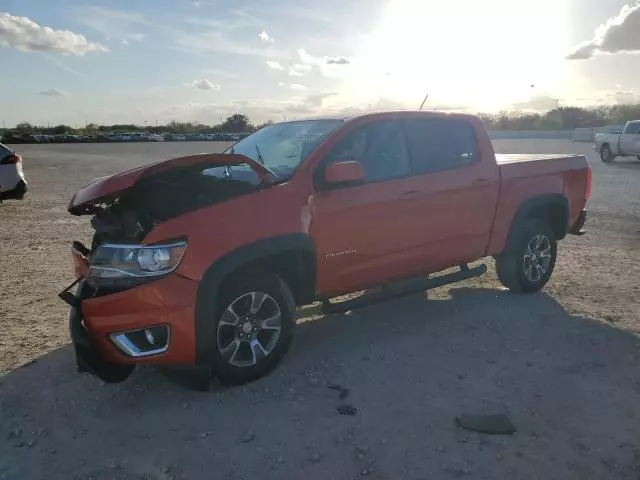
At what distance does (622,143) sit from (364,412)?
2521cm

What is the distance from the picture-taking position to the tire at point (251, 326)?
13.9 ft

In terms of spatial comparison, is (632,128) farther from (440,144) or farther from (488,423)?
(488,423)

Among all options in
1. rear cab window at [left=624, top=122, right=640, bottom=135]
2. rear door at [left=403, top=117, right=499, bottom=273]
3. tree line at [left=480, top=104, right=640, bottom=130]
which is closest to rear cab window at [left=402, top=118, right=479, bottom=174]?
rear door at [left=403, top=117, right=499, bottom=273]

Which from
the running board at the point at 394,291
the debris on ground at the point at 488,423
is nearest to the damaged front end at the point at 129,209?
the running board at the point at 394,291

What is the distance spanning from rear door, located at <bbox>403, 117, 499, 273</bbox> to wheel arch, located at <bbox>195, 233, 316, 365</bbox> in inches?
43.9

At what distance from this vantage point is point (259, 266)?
444 centimetres

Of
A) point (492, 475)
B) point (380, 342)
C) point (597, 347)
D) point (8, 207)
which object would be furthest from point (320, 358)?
point (8, 207)

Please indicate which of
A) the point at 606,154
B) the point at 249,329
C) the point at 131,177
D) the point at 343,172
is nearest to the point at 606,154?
the point at 606,154

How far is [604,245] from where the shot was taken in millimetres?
8945

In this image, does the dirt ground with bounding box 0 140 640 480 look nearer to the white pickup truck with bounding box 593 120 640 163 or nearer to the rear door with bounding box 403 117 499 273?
the rear door with bounding box 403 117 499 273

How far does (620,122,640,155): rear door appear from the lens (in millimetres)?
24969

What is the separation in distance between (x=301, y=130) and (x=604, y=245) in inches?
223

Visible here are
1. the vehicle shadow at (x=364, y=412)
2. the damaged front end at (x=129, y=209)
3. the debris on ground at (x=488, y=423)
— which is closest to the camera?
the vehicle shadow at (x=364, y=412)

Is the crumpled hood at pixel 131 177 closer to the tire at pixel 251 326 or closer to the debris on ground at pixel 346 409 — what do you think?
the tire at pixel 251 326
